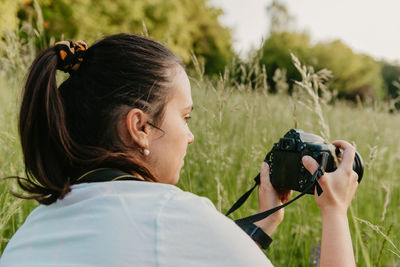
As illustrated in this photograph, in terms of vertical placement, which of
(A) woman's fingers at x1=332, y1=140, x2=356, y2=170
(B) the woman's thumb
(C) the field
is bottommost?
(C) the field

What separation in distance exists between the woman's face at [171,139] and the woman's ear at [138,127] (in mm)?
25

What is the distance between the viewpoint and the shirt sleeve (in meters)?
0.65

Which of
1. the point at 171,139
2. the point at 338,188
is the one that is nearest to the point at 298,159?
the point at 338,188

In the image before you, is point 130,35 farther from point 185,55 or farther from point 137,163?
point 185,55

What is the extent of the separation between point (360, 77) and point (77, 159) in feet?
78.6

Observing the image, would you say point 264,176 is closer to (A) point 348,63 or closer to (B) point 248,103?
(B) point 248,103

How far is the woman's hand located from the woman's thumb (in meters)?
0.21

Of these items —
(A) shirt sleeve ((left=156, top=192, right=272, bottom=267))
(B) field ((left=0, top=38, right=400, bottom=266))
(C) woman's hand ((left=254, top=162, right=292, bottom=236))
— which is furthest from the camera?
(B) field ((left=0, top=38, right=400, bottom=266))

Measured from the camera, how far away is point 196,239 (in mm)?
659

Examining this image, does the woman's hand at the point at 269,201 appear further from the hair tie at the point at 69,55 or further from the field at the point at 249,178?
the hair tie at the point at 69,55

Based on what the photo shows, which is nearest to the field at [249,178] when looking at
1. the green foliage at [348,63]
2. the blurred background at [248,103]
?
the blurred background at [248,103]

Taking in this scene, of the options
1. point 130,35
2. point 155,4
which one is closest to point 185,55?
point 155,4

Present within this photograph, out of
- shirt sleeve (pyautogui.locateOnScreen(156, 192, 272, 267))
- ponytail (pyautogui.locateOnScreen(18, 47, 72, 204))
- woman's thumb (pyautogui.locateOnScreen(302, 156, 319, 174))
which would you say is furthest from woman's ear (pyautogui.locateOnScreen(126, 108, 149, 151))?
woman's thumb (pyautogui.locateOnScreen(302, 156, 319, 174))

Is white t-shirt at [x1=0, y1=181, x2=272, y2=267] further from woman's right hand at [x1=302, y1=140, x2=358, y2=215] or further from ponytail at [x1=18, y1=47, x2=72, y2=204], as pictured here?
woman's right hand at [x1=302, y1=140, x2=358, y2=215]
